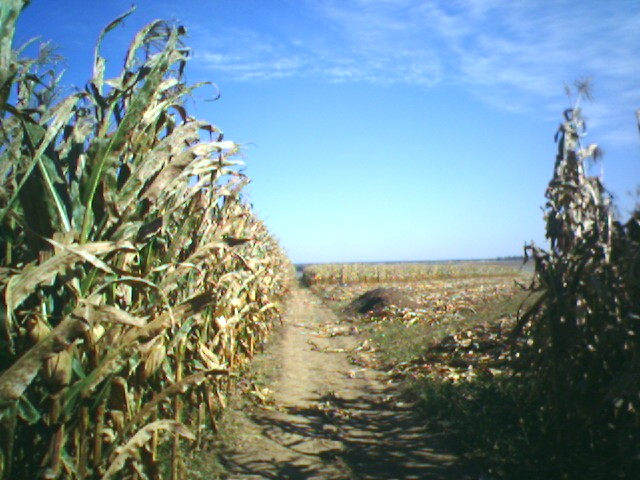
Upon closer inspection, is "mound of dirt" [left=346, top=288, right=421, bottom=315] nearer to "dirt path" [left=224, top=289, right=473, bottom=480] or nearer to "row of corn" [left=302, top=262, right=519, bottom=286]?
"dirt path" [left=224, top=289, right=473, bottom=480]

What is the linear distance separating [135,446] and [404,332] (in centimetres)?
934

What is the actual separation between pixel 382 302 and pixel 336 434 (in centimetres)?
1066

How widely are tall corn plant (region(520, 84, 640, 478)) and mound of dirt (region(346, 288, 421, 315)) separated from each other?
37.1 feet

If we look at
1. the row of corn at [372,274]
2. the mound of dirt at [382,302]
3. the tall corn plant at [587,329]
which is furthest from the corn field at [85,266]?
the row of corn at [372,274]

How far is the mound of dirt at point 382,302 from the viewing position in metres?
15.2

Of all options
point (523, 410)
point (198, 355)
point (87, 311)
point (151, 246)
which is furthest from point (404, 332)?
point (87, 311)

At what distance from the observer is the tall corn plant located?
3113 millimetres

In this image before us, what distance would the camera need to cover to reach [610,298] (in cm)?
324

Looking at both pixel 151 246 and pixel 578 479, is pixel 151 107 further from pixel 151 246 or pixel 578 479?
pixel 578 479

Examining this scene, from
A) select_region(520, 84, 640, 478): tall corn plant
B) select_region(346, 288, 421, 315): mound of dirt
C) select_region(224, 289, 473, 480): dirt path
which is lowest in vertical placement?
select_region(224, 289, 473, 480): dirt path

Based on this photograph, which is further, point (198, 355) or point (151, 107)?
point (198, 355)

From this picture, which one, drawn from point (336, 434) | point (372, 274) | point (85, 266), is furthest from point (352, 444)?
point (372, 274)

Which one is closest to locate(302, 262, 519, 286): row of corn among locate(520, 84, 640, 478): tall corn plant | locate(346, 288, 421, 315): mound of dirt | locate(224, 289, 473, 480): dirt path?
locate(346, 288, 421, 315): mound of dirt

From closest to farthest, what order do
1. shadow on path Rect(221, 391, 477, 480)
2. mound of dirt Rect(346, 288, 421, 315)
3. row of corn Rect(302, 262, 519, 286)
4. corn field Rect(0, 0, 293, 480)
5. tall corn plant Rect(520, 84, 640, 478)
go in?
corn field Rect(0, 0, 293, 480)
tall corn plant Rect(520, 84, 640, 478)
shadow on path Rect(221, 391, 477, 480)
mound of dirt Rect(346, 288, 421, 315)
row of corn Rect(302, 262, 519, 286)
